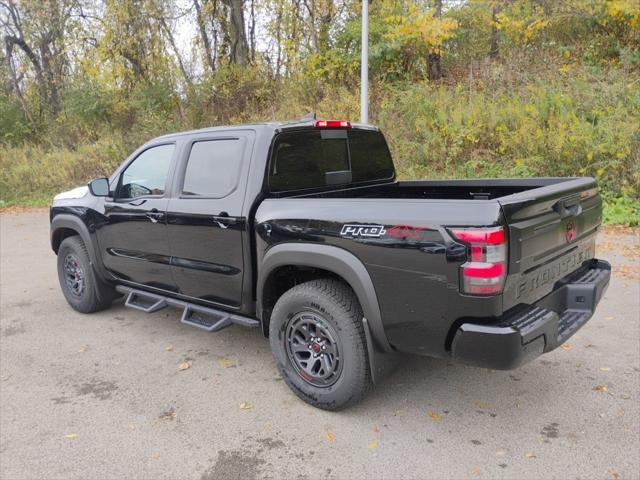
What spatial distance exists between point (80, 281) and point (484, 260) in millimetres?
4360

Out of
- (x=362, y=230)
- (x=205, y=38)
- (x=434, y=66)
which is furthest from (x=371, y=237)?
(x=205, y=38)

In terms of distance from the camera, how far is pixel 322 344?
326cm

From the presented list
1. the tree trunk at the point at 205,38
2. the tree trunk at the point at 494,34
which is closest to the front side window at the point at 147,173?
the tree trunk at the point at 494,34

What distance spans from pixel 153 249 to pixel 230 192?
1.10 metres

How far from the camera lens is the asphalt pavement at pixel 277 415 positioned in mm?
2781

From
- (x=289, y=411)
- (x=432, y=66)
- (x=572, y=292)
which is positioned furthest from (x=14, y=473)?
(x=432, y=66)

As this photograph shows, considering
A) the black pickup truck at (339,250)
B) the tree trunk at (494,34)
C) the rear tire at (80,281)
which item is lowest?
the rear tire at (80,281)

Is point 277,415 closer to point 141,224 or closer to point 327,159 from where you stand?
point 327,159

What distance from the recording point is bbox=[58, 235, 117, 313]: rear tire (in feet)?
16.9

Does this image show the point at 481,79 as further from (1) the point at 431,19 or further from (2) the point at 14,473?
(2) the point at 14,473

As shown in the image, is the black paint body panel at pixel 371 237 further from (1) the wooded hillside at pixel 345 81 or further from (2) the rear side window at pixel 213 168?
(1) the wooded hillside at pixel 345 81

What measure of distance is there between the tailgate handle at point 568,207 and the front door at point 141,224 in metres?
2.90

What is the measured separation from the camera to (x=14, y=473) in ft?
9.13

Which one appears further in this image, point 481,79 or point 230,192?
point 481,79
